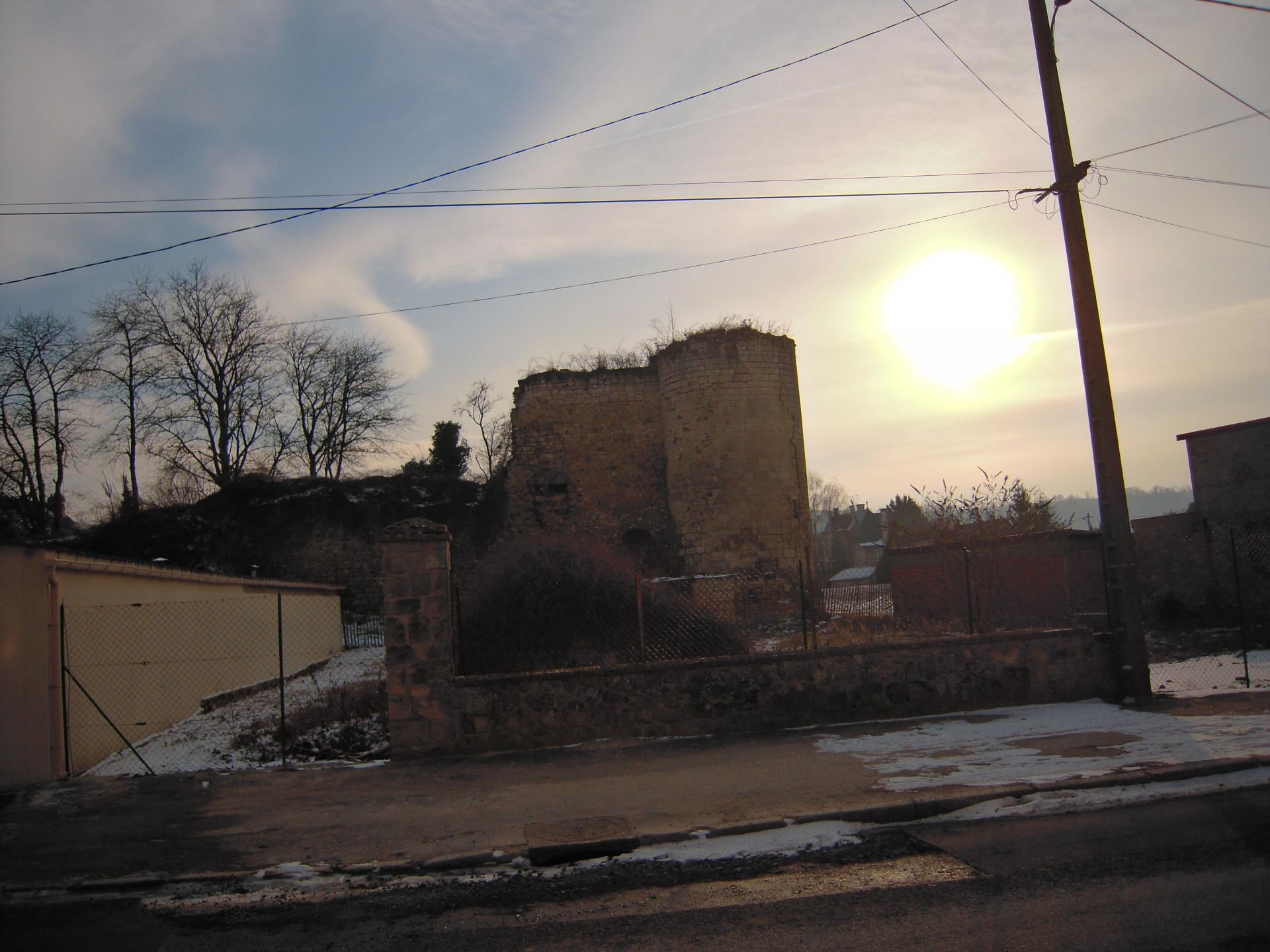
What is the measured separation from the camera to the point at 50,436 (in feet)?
→ 112

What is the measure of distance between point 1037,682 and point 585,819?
5.99 m

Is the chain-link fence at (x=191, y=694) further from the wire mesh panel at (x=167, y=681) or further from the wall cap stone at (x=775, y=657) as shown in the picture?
the wall cap stone at (x=775, y=657)

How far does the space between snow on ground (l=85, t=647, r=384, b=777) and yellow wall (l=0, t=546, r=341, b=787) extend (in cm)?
26

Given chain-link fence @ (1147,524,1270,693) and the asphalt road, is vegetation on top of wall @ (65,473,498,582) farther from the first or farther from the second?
the asphalt road

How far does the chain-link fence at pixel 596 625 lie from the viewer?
12.4 m

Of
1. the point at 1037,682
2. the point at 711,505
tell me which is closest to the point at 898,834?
the point at 1037,682

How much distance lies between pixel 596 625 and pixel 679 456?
1317 cm

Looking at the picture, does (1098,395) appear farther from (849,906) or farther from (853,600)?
(853,600)

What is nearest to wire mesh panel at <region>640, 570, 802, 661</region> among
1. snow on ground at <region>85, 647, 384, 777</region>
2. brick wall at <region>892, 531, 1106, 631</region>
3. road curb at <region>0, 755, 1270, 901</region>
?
brick wall at <region>892, 531, 1106, 631</region>

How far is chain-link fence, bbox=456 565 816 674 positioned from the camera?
12422 millimetres

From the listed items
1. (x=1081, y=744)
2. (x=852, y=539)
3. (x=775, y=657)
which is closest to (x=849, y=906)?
(x=1081, y=744)

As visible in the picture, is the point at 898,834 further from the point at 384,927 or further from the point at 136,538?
the point at 136,538

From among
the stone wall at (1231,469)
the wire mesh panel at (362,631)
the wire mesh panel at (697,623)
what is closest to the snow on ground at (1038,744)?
the wire mesh panel at (697,623)

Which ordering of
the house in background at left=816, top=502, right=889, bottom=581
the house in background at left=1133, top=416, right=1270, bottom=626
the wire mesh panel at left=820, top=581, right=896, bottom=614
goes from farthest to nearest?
1. the house in background at left=816, top=502, right=889, bottom=581
2. the wire mesh panel at left=820, top=581, right=896, bottom=614
3. the house in background at left=1133, top=416, right=1270, bottom=626
